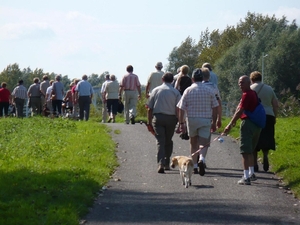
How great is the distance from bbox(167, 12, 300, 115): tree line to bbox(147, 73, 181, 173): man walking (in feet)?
158

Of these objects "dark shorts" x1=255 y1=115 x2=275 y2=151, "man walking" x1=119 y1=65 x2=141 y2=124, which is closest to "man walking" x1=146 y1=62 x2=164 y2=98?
"man walking" x1=119 y1=65 x2=141 y2=124

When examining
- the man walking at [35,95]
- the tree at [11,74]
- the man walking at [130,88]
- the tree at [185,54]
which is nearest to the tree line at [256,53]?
the tree at [185,54]

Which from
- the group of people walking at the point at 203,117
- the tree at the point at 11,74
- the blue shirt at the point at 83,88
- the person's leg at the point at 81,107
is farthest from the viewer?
the tree at the point at 11,74

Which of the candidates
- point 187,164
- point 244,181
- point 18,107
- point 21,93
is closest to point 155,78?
point 244,181

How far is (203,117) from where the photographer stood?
1491 centimetres

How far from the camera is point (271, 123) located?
16203 mm

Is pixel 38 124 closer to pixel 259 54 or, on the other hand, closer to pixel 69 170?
pixel 69 170

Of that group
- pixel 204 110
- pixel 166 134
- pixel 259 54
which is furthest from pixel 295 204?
pixel 259 54

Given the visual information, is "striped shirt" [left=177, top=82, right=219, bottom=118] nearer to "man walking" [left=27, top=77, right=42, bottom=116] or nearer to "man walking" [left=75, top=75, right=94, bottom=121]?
"man walking" [left=75, top=75, right=94, bottom=121]

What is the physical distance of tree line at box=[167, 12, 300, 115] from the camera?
80.8 metres

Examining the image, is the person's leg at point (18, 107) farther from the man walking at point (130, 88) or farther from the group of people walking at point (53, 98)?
the man walking at point (130, 88)

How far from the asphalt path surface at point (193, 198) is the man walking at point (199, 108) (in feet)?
2.62

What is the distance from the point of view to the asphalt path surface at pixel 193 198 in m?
11.2

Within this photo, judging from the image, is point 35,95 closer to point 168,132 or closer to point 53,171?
point 168,132
